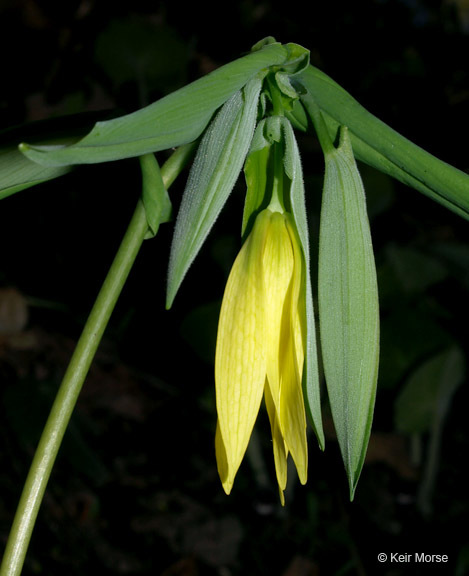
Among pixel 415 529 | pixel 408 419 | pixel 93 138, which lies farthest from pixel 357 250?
pixel 415 529

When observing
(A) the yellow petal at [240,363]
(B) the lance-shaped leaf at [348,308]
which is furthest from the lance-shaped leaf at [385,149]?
(A) the yellow petal at [240,363]

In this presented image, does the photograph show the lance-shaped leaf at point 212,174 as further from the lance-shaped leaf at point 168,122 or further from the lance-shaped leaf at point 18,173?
the lance-shaped leaf at point 18,173

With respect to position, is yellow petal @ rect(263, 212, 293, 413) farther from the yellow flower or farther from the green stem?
the green stem

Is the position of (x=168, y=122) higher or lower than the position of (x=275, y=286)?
higher

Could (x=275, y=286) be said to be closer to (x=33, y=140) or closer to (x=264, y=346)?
(x=264, y=346)

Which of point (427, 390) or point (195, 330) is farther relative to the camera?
point (427, 390)

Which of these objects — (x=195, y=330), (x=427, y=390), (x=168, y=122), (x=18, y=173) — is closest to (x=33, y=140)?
(x=18, y=173)
